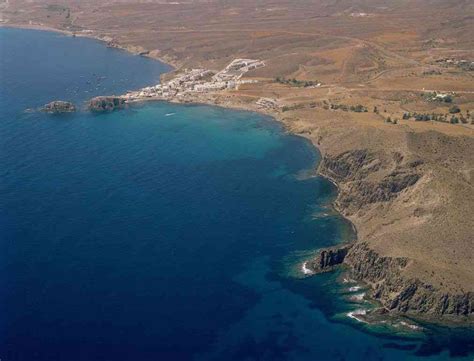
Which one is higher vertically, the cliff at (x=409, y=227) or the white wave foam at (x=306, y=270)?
the cliff at (x=409, y=227)

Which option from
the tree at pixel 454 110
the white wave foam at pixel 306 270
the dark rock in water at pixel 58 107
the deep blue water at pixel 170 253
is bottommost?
the white wave foam at pixel 306 270

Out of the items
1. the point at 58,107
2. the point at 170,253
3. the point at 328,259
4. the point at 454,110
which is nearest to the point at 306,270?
the point at 328,259

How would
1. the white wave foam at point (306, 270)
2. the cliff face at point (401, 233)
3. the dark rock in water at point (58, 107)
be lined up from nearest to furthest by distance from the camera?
the cliff face at point (401, 233)
the white wave foam at point (306, 270)
the dark rock in water at point (58, 107)

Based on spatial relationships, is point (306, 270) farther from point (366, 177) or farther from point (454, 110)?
point (454, 110)

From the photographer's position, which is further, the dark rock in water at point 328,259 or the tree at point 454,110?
the tree at point 454,110

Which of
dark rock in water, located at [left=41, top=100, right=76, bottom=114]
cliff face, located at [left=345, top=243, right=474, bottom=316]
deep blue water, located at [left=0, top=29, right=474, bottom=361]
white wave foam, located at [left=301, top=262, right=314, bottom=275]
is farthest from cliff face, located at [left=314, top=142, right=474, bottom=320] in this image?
dark rock in water, located at [left=41, top=100, right=76, bottom=114]

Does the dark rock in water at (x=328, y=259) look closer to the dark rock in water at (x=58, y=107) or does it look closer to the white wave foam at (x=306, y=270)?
the white wave foam at (x=306, y=270)

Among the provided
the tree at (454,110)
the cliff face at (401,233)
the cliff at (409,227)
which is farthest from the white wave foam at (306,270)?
the tree at (454,110)
